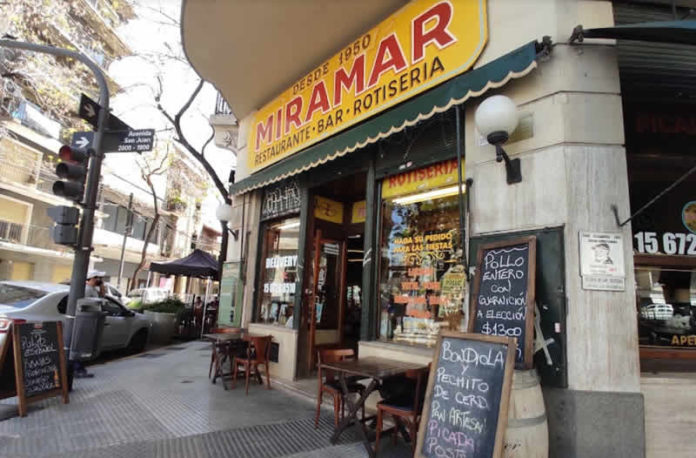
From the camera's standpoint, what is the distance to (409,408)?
3.34 meters

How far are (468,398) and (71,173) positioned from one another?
529 centimetres

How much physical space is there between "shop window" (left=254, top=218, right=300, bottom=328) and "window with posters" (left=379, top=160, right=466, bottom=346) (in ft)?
6.96

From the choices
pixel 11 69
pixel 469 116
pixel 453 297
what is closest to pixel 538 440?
pixel 453 297

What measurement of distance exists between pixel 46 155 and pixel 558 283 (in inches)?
864

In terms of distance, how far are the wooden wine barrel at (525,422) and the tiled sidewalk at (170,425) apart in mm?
1403

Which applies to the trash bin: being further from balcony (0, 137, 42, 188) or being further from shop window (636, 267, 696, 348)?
balcony (0, 137, 42, 188)

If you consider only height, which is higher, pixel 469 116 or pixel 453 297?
pixel 469 116

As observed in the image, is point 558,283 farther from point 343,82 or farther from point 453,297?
point 343,82

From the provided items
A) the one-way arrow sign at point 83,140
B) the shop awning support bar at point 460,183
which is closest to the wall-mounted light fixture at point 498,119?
the shop awning support bar at point 460,183

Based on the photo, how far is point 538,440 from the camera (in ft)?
8.25

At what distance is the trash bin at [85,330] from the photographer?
5.16 metres

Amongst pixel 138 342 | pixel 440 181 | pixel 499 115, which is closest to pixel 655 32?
pixel 499 115

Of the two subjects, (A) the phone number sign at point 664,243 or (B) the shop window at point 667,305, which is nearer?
(B) the shop window at point 667,305

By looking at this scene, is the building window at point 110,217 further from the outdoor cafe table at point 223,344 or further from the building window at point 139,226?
the outdoor cafe table at point 223,344
